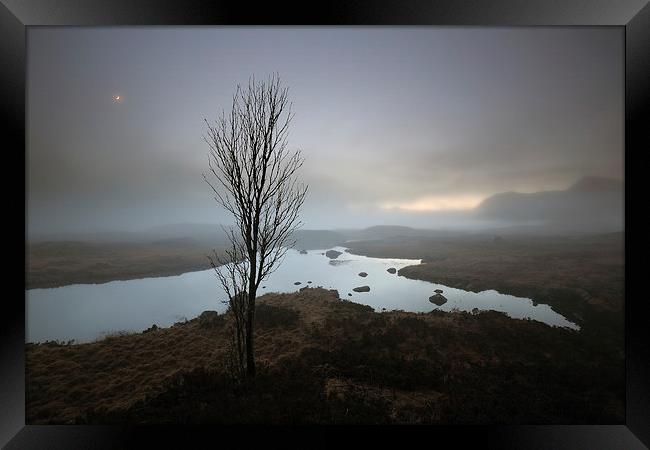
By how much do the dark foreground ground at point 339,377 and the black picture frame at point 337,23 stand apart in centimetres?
Answer: 20

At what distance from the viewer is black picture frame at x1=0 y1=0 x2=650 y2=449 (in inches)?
94.0

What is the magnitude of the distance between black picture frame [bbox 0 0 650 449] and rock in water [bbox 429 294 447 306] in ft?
11.3

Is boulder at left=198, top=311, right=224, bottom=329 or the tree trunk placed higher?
the tree trunk

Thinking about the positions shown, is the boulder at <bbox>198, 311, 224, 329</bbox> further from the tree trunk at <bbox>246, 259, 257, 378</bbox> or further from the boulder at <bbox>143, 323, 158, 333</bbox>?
the tree trunk at <bbox>246, 259, 257, 378</bbox>

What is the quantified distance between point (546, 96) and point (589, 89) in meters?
0.61

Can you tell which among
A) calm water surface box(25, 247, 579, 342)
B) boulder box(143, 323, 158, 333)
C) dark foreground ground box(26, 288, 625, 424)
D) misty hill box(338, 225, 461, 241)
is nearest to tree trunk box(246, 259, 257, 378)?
dark foreground ground box(26, 288, 625, 424)

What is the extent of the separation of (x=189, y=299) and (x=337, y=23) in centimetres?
660

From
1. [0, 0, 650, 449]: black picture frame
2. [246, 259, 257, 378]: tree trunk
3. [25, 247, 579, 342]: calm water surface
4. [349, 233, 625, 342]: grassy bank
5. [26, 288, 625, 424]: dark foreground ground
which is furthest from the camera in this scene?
[349, 233, 625, 342]: grassy bank

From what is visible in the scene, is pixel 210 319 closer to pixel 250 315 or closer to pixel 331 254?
pixel 250 315

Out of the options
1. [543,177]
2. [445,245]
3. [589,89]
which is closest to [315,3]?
[589,89]

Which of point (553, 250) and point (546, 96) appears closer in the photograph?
point (546, 96)

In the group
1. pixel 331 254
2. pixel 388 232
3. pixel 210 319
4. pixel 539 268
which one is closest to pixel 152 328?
pixel 210 319
